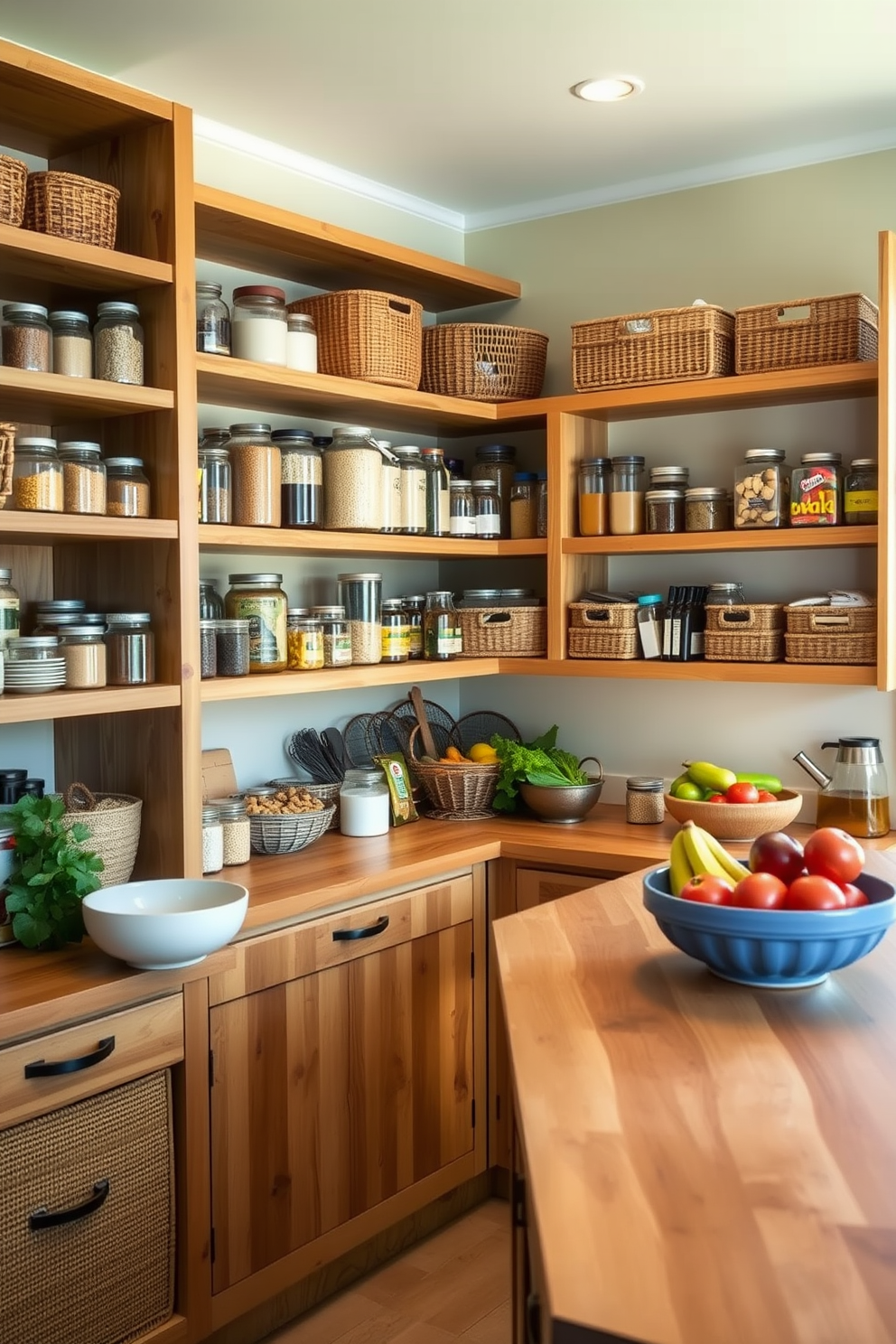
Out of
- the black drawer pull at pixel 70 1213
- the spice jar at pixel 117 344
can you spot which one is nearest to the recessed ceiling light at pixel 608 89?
the spice jar at pixel 117 344

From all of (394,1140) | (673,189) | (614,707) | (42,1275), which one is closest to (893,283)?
(673,189)

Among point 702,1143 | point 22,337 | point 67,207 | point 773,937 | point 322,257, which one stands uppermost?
point 322,257

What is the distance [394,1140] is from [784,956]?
5.07 ft

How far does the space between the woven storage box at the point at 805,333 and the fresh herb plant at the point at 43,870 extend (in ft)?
6.55

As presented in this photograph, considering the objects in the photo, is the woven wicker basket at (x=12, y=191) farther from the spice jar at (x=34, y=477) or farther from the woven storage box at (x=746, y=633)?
the woven storage box at (x=746, y=633)

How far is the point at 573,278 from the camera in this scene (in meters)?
3.79

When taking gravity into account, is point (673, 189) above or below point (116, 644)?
above

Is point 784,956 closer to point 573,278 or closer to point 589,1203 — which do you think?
point 589,1203

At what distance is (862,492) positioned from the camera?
121 inches

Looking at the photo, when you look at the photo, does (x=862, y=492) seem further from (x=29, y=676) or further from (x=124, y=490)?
(x=29, y=676)

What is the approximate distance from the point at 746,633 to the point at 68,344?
5.83 ft

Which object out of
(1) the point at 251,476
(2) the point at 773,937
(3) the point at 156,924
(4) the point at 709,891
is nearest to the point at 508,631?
(1) the point at 251,476

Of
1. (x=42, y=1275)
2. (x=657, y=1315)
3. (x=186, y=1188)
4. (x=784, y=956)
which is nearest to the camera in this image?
(x=657, y=1315)

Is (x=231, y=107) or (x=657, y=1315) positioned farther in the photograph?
(x=231, y=107)
